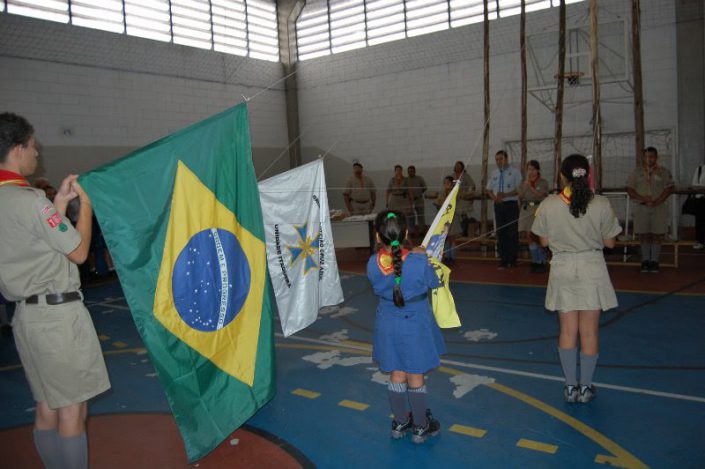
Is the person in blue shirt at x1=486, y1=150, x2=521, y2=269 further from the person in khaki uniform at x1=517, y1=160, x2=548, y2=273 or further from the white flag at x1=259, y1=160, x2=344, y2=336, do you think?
the white flag at x1=259, y1=160, x2=344, y2=336

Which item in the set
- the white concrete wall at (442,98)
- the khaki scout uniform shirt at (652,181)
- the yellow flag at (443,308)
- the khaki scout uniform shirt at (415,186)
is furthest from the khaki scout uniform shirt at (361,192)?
the yellow flag at (443,308)

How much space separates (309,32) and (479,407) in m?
14.2

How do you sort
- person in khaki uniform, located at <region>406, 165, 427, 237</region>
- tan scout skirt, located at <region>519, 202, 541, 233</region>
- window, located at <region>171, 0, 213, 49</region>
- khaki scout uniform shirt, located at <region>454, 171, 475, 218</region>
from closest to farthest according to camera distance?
tan scout skirt, located at <region>519, 202, 541, 233</region> < khaki scout uniform shirt, located at <region>454, 171, 475, 218</region> < person in khaki uniform, located at <region>406, 165, 427, 237</region> < window, located at <region>171, 0, 213, 49</region>

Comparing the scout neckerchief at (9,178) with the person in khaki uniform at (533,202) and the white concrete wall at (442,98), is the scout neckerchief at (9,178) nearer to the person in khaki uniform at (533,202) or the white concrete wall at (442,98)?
the person in khaki uniform at (533,202)

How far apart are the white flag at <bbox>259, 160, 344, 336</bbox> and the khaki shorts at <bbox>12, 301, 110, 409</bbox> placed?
226 cm

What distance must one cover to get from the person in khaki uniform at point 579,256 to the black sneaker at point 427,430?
3.25ft

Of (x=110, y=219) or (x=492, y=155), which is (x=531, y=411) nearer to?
(x=110, y=219)

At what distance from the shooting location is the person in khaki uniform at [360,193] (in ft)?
39.5

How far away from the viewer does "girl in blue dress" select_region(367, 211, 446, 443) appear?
3148 millimetres

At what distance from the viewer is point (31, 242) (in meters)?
2.41

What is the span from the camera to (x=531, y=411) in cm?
371

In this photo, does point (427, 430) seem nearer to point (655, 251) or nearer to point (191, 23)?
point (655, 251)

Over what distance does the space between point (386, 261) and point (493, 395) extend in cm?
149

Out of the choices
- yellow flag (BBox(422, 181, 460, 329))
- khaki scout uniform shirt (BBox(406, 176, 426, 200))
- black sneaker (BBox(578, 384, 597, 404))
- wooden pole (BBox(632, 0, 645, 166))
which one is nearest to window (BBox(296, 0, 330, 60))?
khaki scout uniform shirt (BBox(406, 176, 426, 200))
